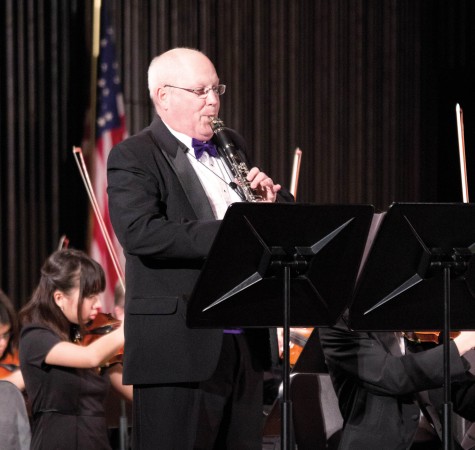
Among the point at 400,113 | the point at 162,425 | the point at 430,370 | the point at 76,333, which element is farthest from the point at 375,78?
the point at 162,425

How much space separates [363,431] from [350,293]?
485 mm

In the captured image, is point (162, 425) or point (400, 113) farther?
point (400, 113)

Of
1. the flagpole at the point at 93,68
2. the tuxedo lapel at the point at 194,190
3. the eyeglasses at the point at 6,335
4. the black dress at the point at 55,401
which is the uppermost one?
the flagpole at the point at 93,68

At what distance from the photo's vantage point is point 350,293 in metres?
2.02

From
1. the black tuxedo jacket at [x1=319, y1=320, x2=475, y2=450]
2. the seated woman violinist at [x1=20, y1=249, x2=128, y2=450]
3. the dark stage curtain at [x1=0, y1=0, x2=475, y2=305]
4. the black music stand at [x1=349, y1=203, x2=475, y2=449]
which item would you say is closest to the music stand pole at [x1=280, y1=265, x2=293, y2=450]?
the black music stand at [x1=349, y1=203, x2=475, y2=449]

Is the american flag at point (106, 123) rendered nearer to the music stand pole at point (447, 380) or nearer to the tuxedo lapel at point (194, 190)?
the tuxedo lapel at point (194, 190)

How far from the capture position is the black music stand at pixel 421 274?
76.9 inches

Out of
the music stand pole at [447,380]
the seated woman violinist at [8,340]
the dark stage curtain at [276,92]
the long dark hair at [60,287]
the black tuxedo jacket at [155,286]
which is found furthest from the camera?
the dark stage curtain at [276,92]

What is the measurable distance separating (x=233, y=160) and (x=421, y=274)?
538mm

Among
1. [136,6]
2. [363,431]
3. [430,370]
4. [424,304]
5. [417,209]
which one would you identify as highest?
[136,6]

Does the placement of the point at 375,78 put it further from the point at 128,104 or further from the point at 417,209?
the point at 417,209

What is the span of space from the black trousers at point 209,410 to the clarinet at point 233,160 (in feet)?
1.12

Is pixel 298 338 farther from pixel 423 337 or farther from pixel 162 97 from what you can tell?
pixel 162 97

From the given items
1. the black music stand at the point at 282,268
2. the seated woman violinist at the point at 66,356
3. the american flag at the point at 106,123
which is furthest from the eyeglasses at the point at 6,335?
the black music stand at the point at 282,268
